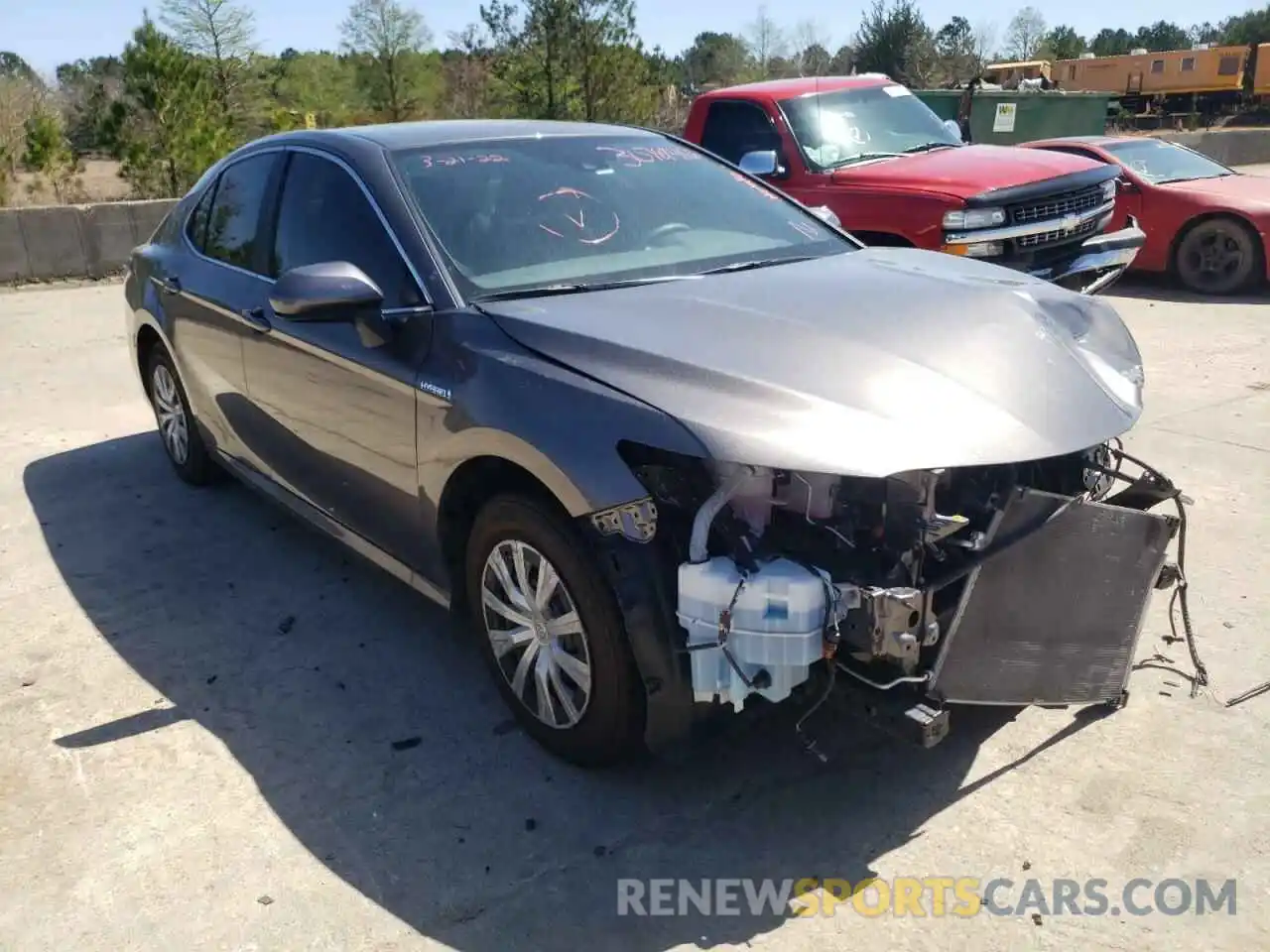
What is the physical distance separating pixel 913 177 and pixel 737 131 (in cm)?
159

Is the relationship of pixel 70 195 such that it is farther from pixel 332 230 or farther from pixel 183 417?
pixel 332 230

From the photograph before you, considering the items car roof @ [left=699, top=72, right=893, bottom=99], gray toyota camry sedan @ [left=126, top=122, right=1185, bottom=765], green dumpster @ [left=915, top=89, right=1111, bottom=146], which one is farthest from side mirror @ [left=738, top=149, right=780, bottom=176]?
green dumpster @ [left=915, top=89, right=1111, bottom=146]

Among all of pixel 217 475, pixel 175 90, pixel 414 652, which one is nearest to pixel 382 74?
pixel 175 90

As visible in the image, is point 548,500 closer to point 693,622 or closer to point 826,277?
point 693,622

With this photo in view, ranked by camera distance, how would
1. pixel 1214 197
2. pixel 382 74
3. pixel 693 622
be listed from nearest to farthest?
1. pixel 693 622
2. pixel 1214 197
3. pixel 382 74

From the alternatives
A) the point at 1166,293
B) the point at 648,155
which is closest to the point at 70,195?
the point at 1166,293

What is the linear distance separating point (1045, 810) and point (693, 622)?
3.80 ft

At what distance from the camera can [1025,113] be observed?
19734 millimetres

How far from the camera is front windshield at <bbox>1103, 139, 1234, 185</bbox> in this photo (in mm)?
10984

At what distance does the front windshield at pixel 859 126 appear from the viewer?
27.8 feet

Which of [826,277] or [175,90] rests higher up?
[175,90]

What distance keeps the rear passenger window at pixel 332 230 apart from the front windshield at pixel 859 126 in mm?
4976

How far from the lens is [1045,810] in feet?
9.95

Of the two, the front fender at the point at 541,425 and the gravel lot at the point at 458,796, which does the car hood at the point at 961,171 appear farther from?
the front fender at the point at 541,425
